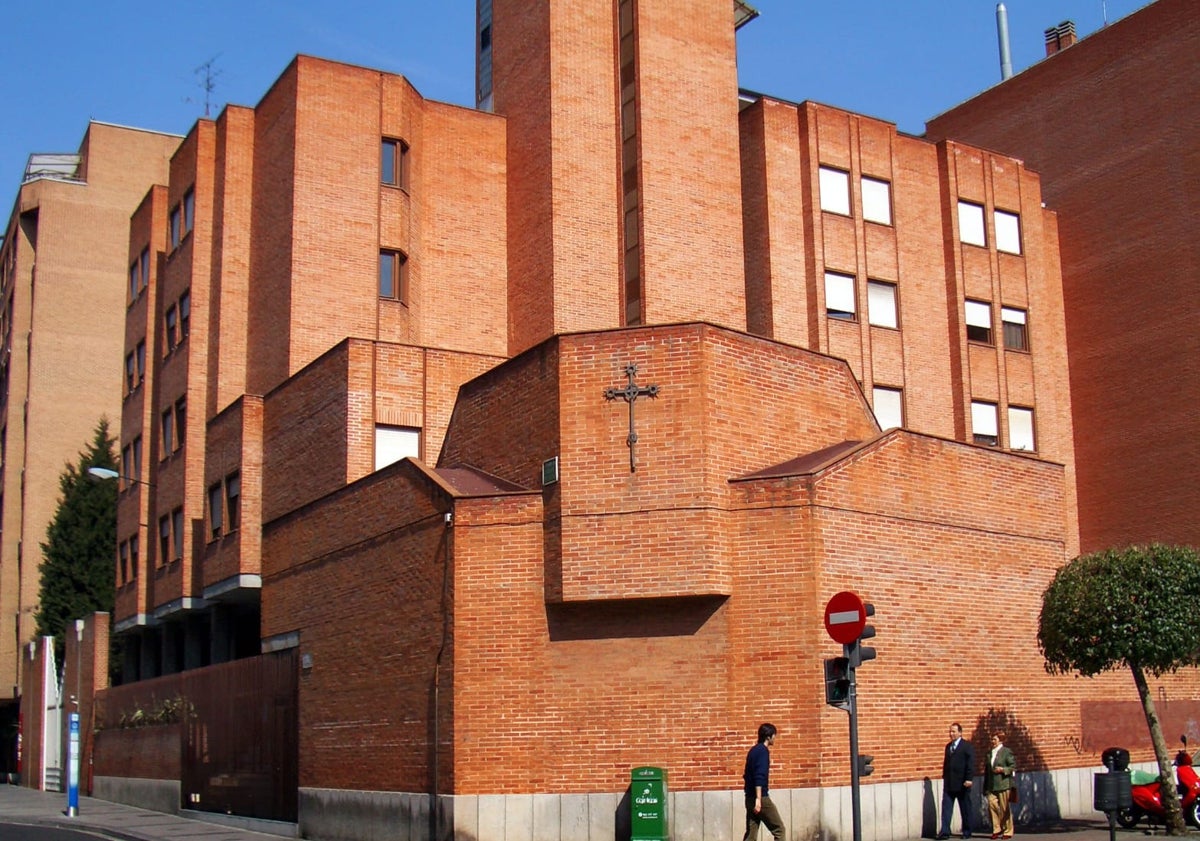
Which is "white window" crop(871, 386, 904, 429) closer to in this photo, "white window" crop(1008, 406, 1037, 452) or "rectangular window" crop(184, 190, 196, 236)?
"white window" crop(1008, 406, 1037, 452)

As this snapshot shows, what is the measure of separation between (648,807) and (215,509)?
56.6 ft

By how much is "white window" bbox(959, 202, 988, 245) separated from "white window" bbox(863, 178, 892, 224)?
100 inches

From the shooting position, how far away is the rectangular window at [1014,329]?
38.0 metres

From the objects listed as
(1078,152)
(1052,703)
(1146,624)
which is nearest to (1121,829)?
(1052,703)

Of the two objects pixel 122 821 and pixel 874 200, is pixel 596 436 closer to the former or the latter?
pixel 122 821

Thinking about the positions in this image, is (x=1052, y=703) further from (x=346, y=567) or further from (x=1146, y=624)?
(x=346, y=567)

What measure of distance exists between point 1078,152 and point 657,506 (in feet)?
87.9

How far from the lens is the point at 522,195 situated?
33.8m

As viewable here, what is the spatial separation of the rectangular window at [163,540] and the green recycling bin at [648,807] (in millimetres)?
21024

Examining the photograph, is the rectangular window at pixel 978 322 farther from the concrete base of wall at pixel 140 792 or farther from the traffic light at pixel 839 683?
the traffic light at pixel 839 683

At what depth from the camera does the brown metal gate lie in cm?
2420

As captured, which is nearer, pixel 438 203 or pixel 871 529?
pixel 871 529

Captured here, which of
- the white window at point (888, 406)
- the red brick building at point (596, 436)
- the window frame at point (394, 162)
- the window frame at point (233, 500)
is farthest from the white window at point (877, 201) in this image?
the window frame at point (233, 500)

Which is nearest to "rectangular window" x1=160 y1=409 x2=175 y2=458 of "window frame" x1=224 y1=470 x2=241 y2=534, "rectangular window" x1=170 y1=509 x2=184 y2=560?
"rectangular window" x1=170 y1=509 x2=184 y2=560
